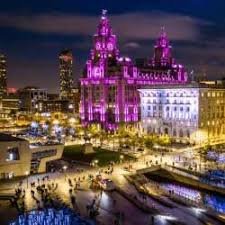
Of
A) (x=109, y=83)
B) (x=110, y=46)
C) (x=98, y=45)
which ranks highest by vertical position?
(x=98, y=45)

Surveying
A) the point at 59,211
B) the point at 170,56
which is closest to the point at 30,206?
the point at 59,211

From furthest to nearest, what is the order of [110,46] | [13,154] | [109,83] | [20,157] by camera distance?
[110,46] < [109,83] < [20,157] < [13,154]

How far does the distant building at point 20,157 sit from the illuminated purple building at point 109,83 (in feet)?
200

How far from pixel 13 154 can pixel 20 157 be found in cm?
150

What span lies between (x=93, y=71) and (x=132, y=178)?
3060 inches

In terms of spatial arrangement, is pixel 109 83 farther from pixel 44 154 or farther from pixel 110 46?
pixel 44 154

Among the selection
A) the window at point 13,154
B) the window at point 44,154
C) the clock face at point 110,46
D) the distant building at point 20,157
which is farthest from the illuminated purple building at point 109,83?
the window at point 13,154

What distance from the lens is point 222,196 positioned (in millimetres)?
76312

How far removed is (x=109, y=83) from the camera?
14862 cm

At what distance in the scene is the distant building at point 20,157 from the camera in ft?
261

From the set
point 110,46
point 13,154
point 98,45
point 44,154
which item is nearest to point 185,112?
point 110,46

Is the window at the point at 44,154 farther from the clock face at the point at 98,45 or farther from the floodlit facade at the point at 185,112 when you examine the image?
the clock face at the point at 98,45

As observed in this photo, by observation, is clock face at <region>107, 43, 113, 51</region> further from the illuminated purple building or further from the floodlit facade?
the floodlit facade

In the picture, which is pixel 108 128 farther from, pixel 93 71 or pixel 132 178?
pixel 132 178
